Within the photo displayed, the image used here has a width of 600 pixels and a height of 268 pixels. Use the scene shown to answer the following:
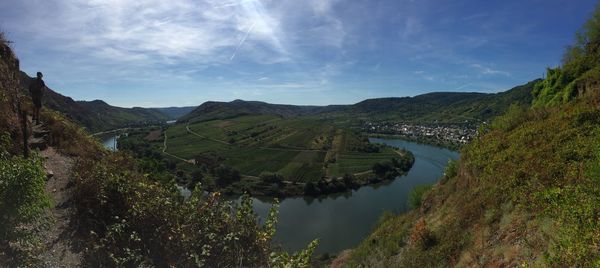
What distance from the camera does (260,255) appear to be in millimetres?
8664

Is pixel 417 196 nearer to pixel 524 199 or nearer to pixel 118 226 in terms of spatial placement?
pixel 524 199

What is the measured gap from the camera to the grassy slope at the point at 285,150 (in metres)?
118

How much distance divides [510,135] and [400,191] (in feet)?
265

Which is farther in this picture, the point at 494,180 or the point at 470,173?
the point at 470,173

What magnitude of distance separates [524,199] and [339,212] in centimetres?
6704

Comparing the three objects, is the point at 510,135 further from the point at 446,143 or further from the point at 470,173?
the point at 446,143

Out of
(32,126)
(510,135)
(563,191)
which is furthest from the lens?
(32,126)

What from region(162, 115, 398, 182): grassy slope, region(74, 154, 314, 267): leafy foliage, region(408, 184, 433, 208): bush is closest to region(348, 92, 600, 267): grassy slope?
region(74, 154, 314, 267): leafy foliage

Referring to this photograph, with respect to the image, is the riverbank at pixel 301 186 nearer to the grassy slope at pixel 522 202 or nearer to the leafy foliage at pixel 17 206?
the grassy slope at pixel 522 202

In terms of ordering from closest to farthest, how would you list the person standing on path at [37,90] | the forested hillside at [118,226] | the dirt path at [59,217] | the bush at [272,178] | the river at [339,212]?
the forested hillside at [118,226] → the dirt path at [59,217] → the person standing on path at [37,90] → the river at [339,212] → the bush at [272,178]

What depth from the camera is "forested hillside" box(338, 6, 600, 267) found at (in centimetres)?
853

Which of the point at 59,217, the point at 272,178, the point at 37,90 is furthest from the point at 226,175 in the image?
the point at 59,217

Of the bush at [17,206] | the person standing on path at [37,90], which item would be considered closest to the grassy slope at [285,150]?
the person standing on path at [37,90]

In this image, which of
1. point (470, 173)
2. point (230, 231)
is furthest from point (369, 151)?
point (230, 231)
